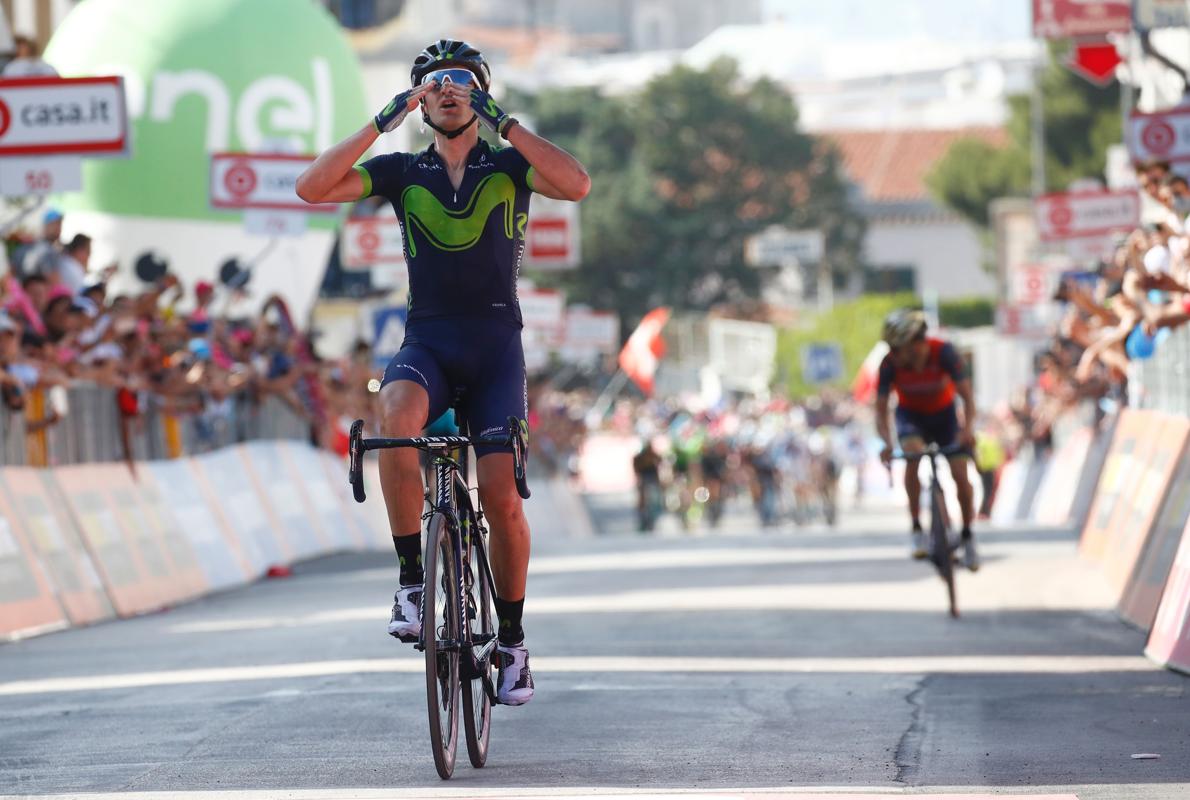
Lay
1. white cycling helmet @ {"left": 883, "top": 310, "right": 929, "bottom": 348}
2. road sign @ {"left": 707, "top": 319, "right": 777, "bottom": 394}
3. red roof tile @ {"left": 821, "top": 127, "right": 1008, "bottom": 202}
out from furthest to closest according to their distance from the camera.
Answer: red roof tile @ {"left": 821, "top": 127, "right": 1008, "bottom": 202}, road sign @ {"left": 707, "top": 319, "right": 777, "bottom": 394}, white cycling helmet @ {"left": 883, "top": 310, "right": 929, "bottom": 348}

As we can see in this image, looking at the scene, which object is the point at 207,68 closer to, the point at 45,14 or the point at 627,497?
the point at 45,14

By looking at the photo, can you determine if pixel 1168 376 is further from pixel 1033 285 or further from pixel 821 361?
pixel 821 361

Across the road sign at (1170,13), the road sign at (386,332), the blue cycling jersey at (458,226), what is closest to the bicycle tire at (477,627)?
the blue cycling jersey at (458,226)

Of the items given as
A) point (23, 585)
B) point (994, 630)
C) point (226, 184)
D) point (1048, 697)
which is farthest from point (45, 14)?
point (1048, 697)

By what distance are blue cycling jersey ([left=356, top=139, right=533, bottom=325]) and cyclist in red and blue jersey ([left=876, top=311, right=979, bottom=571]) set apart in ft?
23.3

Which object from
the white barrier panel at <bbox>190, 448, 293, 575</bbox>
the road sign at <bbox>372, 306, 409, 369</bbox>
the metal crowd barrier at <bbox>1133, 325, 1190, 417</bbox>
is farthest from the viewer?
the road sign at <bbox>372, 306, 409, 369</bbox>

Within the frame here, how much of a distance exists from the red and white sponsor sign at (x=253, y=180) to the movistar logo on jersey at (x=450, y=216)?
55.9 feet

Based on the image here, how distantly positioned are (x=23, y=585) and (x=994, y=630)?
6085 mm

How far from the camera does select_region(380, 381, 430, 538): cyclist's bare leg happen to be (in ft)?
26.8

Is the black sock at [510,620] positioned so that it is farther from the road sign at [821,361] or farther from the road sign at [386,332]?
the road sign at [821,361]

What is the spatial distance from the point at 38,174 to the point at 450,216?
9.21 metres

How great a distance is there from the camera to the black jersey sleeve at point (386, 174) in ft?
28.1

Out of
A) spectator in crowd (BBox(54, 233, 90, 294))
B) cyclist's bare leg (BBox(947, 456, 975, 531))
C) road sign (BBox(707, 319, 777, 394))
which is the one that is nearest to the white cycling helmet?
cyclist's bare leg (BBox(947, 456, 975, 531))

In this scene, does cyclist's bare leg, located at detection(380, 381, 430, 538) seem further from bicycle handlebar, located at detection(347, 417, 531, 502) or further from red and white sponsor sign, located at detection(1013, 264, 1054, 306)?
red and white sponsor sign, located at detection(1013, 264, 1054, 306)
